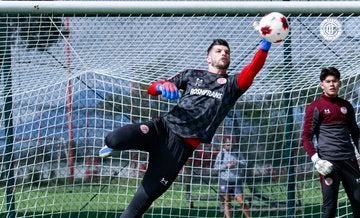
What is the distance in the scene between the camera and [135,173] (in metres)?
8.12

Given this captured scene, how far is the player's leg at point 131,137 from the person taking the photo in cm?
540

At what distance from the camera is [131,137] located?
541cm

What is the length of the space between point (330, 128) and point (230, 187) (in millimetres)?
2246

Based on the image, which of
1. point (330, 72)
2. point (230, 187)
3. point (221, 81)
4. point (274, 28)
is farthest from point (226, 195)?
point (274, 28)

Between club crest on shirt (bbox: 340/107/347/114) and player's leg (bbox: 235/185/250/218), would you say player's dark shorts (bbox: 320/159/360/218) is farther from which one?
player's leg (bbox: 235/185/250/218)

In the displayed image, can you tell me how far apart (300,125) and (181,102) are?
9.65 ft

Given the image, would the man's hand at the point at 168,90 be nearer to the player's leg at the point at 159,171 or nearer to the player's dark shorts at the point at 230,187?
the player's leg at the point at 159,171

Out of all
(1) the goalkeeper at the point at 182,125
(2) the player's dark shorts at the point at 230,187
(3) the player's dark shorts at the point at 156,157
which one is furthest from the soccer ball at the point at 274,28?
(2) the player's dark shorts at the point at 230,187

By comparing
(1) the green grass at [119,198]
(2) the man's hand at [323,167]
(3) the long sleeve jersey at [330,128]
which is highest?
(3) the long sleeve jersey at [330,128]

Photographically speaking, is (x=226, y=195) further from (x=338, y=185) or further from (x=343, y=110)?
(x=343, y=110)

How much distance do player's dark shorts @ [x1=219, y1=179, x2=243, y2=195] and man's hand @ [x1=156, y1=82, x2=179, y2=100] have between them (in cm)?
302

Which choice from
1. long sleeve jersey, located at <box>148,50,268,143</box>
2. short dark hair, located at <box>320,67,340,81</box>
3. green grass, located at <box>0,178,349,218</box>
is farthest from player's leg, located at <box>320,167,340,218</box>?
green grass, located at <box>0,178,349,218</box>

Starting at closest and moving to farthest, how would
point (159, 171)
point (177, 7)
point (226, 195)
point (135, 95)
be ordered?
point (159, 171)
point (177, 7)
point (135, 95)
point (226, 195)

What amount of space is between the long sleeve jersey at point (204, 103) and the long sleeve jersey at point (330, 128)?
1.04 metres
